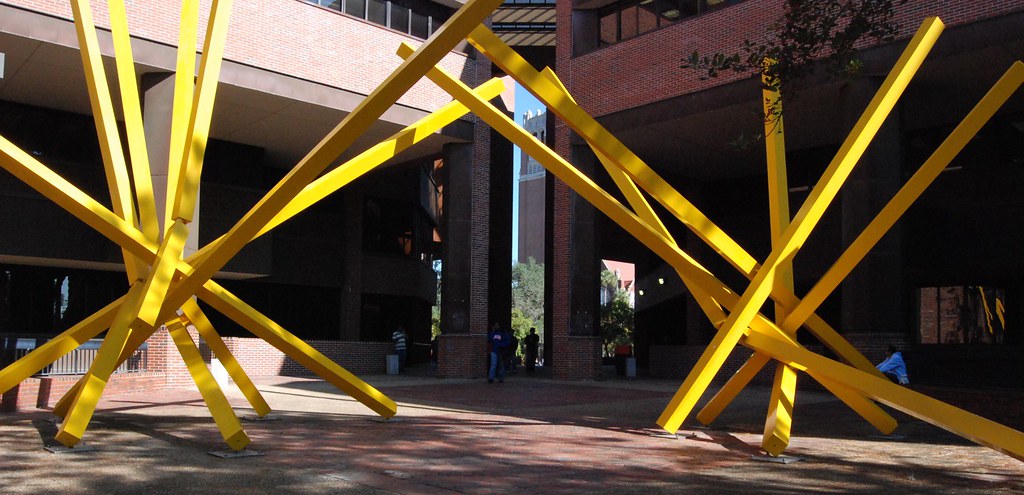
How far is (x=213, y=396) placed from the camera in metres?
9.47

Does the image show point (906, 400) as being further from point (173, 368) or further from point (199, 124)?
point (173, 368)

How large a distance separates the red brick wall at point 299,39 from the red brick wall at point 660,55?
13.0ft

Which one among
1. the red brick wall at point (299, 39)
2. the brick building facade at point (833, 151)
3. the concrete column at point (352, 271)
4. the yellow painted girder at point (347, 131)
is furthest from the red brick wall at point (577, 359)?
the yellow painted girder at point (347, 131)

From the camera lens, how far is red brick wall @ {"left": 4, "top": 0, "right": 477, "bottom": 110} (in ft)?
63.2

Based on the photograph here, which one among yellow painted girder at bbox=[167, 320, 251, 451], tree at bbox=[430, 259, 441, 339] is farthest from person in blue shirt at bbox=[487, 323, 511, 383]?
tree at bbox=[430, 259, 441, 339]

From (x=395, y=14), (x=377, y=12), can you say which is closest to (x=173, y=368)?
(x=377, y=12)

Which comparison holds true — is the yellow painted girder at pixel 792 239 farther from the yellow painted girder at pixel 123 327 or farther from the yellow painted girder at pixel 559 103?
the yellow painted girder at pixel 123 327

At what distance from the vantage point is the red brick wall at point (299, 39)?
1925 cm

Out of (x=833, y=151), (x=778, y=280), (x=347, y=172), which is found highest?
(x=833, y=151)

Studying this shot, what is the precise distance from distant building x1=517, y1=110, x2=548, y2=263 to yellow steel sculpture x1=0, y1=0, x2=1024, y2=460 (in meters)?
89.8

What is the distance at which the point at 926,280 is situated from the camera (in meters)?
27.0

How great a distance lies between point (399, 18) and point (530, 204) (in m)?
78.9

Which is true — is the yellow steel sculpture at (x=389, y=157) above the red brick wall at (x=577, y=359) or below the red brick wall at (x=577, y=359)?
above

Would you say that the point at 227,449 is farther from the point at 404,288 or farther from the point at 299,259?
the point at 404,288
